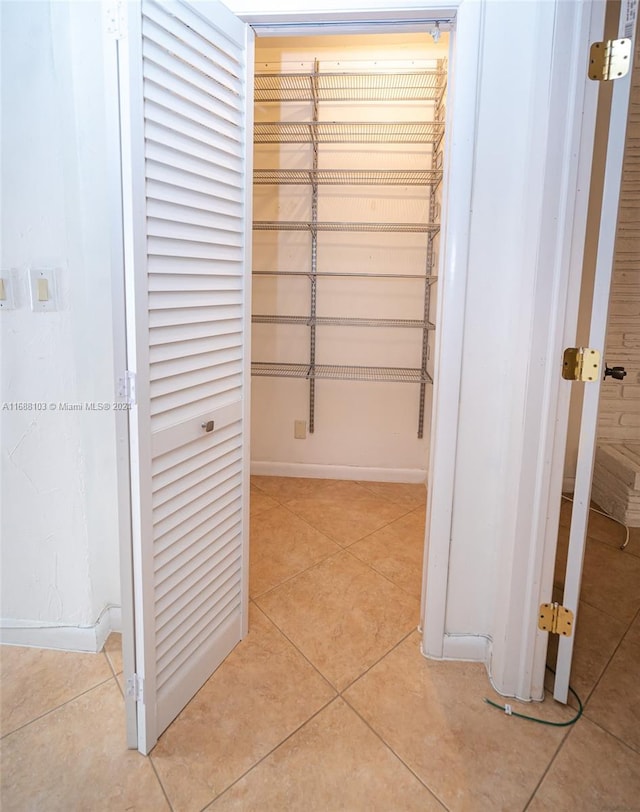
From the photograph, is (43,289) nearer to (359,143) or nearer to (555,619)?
(555,619)

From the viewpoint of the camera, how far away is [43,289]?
1.35 metres

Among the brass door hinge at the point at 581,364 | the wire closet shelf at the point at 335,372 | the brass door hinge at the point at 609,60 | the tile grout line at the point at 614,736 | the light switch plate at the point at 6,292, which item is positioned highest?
the brass door hinge at the point at 609,60

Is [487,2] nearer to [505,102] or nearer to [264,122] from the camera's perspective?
[505,102]

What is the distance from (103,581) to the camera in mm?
1604

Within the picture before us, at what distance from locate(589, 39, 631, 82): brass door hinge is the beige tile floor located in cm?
166

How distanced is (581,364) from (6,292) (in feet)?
5.09

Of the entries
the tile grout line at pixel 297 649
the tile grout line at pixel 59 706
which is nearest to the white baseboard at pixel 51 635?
the tile grout line at pixel 59 706

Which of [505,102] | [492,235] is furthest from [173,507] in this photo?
[505,102]

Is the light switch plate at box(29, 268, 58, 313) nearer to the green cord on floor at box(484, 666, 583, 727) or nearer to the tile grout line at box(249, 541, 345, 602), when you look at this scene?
the tile grout line at box(249, 541, 345, 602)

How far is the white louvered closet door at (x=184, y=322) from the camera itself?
105 cm

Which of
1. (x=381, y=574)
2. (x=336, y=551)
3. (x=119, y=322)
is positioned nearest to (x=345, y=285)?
(x=336, y=551)

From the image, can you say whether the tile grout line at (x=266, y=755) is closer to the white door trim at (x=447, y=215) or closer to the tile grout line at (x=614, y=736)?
the white door trim at (x=447, y=215)

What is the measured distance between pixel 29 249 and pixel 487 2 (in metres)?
1.39

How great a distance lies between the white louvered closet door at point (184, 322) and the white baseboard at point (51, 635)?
1.33ft
